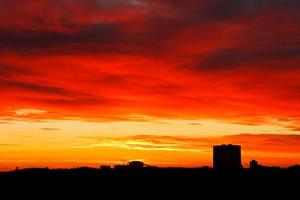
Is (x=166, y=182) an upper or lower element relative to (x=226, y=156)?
lower

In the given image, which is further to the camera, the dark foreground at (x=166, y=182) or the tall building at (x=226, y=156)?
the tall building at (x=226, y=156)

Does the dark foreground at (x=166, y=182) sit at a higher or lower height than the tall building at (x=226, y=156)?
lower

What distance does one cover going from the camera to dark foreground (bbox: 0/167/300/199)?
45.2m

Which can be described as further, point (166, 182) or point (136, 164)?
point (136, 164)

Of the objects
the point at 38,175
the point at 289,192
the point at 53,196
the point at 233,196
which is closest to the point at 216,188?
the point at 233,196

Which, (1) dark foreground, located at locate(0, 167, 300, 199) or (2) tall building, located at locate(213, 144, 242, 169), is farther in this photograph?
(2) tall building, located at locate(213, 144, 242, 169)

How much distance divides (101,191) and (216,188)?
8.27 m

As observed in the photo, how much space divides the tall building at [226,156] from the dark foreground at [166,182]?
184 centimetres

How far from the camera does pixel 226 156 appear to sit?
A: 2170 inches

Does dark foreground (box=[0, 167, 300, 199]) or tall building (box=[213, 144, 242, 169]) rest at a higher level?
tall building (box=[213, 144, 242, 169])

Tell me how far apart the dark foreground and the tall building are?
1837mm

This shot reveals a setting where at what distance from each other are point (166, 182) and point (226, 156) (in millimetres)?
9623

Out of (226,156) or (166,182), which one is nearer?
(166,182)

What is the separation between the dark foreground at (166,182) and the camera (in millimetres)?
45188
